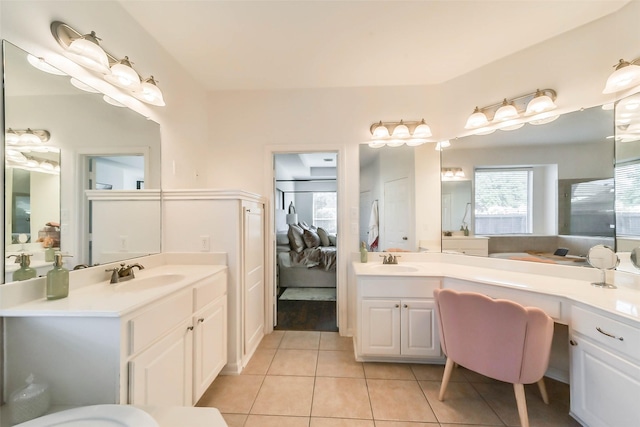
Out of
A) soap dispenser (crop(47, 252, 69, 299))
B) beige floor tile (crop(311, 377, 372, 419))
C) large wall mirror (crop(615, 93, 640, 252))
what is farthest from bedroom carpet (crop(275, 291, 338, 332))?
large wall mirror (crop(615, 93, 640, 252))

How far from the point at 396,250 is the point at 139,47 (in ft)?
9.33

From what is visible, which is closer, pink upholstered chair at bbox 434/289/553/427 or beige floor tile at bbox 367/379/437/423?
pink upholstered chair at bbox 434/289/553/427

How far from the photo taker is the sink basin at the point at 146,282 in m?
1.40

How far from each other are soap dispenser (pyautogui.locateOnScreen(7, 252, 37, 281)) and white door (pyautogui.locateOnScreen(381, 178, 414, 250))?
8.33 feet

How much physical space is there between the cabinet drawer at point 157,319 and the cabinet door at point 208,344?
17cm

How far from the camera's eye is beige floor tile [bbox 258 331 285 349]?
247 cm

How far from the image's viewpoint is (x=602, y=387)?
4.30ft

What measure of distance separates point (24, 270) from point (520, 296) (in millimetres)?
2828

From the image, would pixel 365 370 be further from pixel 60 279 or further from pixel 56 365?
pixel 60 279

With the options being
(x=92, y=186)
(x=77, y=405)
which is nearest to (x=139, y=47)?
(x=92, y=186)

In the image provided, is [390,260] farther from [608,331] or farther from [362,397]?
[608,331]

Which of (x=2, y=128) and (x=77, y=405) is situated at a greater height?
(x=2, y=128)

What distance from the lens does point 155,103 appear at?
183 cm

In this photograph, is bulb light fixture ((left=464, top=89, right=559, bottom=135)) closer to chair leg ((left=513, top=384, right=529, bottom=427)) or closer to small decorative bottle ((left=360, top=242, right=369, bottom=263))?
small decorative bottle ((left=360, top=242, right=369, bottom=263))
